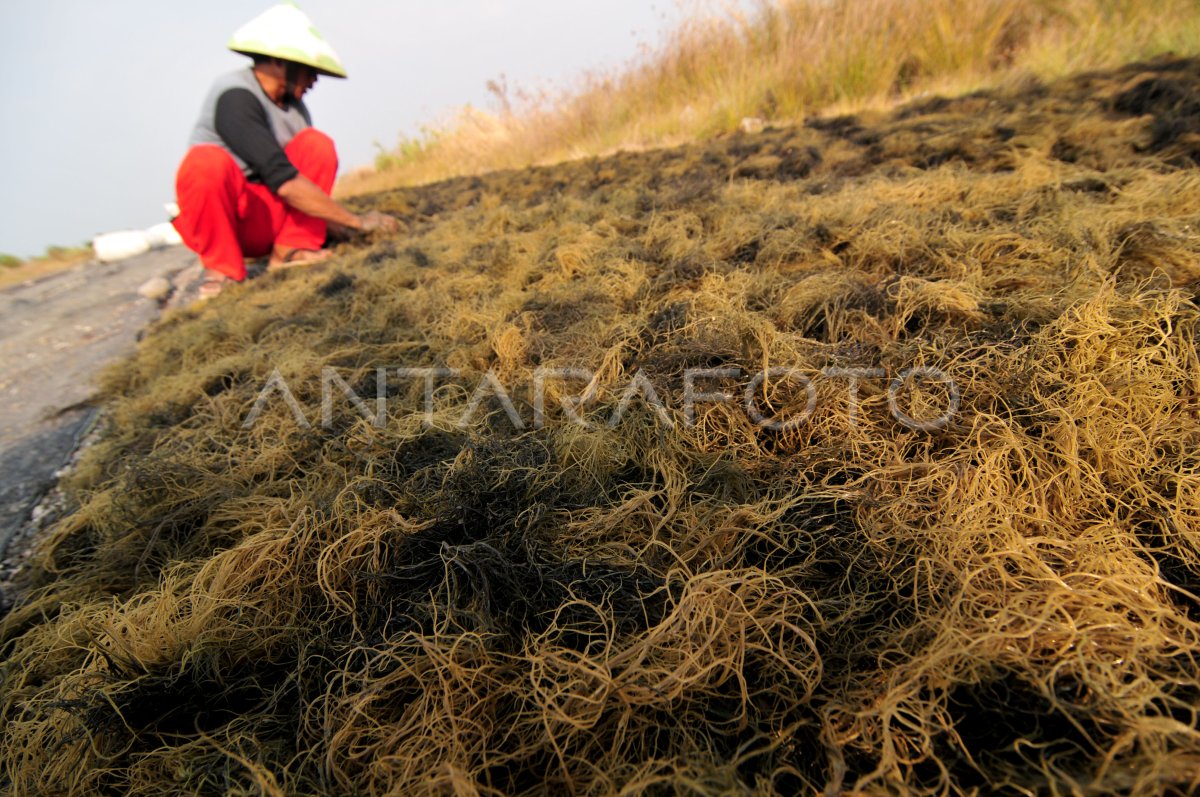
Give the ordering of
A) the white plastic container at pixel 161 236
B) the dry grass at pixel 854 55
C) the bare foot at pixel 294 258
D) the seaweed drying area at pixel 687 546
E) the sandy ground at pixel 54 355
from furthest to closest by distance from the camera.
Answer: the white plastic container at pixel 161 236 < the dry grass at pixel 854 55 < the bare foot at pixel 294 258 < the sandy ground at pixel 54 355 < the seaweed drying area at pixel 687 546

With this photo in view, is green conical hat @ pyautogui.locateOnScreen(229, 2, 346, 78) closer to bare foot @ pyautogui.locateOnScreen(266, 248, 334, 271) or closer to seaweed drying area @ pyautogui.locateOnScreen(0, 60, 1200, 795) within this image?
bare foot @ pyautogui.locateOnScreen(266, 248, 334, 271)

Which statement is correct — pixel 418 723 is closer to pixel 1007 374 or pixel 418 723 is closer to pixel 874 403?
pixel 874 403

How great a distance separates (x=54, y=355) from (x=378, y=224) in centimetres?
208

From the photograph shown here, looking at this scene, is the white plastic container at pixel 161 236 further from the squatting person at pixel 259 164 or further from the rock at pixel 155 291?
the squatting person at pixel 259 164

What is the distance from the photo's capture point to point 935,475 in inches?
38.8

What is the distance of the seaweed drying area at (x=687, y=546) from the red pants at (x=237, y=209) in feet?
6.55

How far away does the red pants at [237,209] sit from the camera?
129 inches

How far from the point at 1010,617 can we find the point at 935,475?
29 cm

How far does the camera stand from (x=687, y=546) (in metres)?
0.98

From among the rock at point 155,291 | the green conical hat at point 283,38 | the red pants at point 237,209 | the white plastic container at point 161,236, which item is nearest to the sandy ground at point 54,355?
the rock at point 155,291

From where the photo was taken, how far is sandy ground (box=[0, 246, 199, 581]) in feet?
5.81

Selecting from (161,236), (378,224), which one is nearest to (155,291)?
(378,224)

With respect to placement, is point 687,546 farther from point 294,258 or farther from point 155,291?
point 155,291

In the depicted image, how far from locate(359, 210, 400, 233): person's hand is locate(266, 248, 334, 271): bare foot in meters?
0.37
